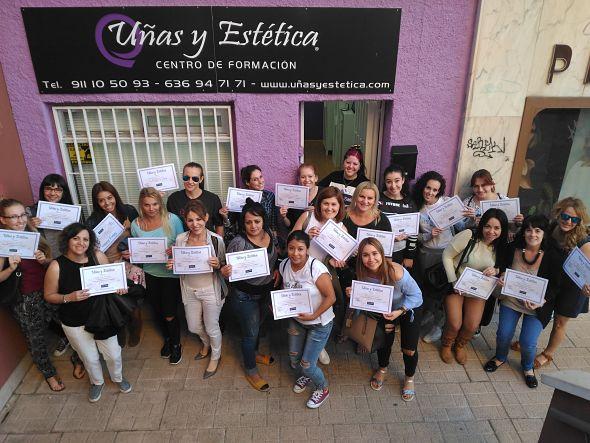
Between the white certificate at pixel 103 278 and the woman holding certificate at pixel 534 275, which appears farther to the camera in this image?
the woman holding certificate at pixel 534 275

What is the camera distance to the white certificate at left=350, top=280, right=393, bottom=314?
3652 millimetres

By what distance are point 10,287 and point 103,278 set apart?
95 centimetres

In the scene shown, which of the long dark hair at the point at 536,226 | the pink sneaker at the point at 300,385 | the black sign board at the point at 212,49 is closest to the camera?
the long dark hair at the point at 536,226

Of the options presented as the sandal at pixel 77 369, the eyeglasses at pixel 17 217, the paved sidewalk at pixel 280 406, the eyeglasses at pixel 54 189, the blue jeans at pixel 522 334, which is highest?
the eyeglasses at pixel 54 189

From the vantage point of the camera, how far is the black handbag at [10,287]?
12.8ft

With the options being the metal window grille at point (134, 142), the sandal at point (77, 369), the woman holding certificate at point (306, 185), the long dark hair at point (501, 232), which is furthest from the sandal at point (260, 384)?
the long dark hair at point (501, 232)

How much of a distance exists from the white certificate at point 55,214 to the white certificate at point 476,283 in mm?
3943

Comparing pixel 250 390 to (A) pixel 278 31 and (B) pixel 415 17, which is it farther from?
(B) pixel 415 17

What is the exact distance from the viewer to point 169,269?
4.29m

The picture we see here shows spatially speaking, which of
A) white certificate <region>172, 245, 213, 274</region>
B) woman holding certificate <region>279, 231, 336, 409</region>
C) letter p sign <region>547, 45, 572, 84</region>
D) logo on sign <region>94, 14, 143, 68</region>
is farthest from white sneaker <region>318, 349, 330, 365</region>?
letter p sign <region>547, 45, 572, 84</region>

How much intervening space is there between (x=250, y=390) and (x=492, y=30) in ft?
15.5

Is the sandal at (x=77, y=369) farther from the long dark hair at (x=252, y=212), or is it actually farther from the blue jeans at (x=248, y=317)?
the long dark hair at (x=252, y=212)

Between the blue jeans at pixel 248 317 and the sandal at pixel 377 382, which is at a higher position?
the blue jeans at pixel 248 317

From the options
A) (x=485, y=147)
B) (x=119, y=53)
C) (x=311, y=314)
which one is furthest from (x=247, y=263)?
(x=485, y=147)
